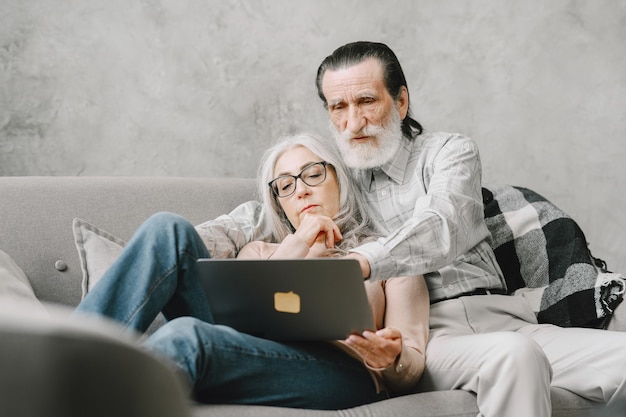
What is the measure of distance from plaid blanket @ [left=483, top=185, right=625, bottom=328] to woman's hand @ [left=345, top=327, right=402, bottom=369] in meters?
0.73

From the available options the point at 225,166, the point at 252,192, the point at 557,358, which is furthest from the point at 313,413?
the point at 225,166

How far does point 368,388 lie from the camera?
62.9 inches

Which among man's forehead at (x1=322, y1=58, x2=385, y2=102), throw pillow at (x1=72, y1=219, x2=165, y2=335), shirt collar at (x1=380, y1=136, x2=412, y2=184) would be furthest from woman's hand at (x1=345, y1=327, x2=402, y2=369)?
man's forehead at (x1=322, y1=58, x2=385, y2=102)

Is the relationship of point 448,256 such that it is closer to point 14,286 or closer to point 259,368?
point 259,368

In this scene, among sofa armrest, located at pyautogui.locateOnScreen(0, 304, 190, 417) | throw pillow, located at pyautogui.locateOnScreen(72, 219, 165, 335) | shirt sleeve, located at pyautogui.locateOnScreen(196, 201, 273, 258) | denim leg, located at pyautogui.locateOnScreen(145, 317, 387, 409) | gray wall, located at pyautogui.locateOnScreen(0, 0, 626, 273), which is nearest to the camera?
sofa armrest, located at pyautogui.locateOnScreen(0, 304, 190, 417)

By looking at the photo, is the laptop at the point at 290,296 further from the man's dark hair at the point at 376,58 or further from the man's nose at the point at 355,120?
the man's dark hair at the point at 376,58

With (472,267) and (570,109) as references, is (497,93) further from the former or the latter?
(472,267)

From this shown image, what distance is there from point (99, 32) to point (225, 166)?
2.07ft

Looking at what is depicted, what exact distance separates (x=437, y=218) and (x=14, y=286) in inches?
39.8

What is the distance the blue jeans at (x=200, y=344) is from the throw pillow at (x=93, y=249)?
12.3 inches

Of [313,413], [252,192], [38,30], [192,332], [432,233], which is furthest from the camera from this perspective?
[38,30]

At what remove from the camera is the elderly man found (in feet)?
5.23

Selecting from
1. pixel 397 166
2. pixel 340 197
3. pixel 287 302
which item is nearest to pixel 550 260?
pixel 397 166

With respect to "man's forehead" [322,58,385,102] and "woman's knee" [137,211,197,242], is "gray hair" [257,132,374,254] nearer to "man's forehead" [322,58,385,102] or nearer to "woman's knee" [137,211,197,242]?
"man's forehead" [322,58,385,102]
